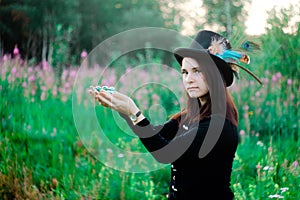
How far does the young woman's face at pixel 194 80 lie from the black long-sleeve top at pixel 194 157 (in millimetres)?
134

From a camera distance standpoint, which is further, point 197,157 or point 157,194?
point 157,194

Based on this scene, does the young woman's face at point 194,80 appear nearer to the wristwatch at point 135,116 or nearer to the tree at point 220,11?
the wristwatch at point 135,116

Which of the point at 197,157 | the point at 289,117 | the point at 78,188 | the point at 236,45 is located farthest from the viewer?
the point at 289,117

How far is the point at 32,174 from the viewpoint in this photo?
3273mm

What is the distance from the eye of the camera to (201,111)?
5.66 ft

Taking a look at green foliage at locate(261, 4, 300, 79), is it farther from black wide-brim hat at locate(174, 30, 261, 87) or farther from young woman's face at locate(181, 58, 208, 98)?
young woman's face at locate(181, 58, 208, 98)

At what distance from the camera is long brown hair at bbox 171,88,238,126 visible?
5.53 ft

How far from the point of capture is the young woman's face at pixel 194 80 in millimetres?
1692

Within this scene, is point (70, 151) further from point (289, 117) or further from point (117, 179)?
point (289, 117)

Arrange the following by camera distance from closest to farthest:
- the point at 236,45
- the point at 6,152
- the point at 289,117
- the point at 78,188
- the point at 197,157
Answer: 1. the point at 197,157
2. the point at 236,45
3. the point at 78,188
4. the point at 6,152
5. the point at 289,117

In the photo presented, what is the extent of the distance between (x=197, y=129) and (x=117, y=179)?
1728mm

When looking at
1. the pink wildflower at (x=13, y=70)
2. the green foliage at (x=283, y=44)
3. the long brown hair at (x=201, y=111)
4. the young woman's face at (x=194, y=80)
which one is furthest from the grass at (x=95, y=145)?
the young woman's face at (x=194, y=80)

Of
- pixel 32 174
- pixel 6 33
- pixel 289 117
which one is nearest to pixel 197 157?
pixel 32 174

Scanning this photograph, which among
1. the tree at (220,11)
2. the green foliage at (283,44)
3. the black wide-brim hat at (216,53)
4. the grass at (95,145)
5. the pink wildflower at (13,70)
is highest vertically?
the tree at (220,11)
